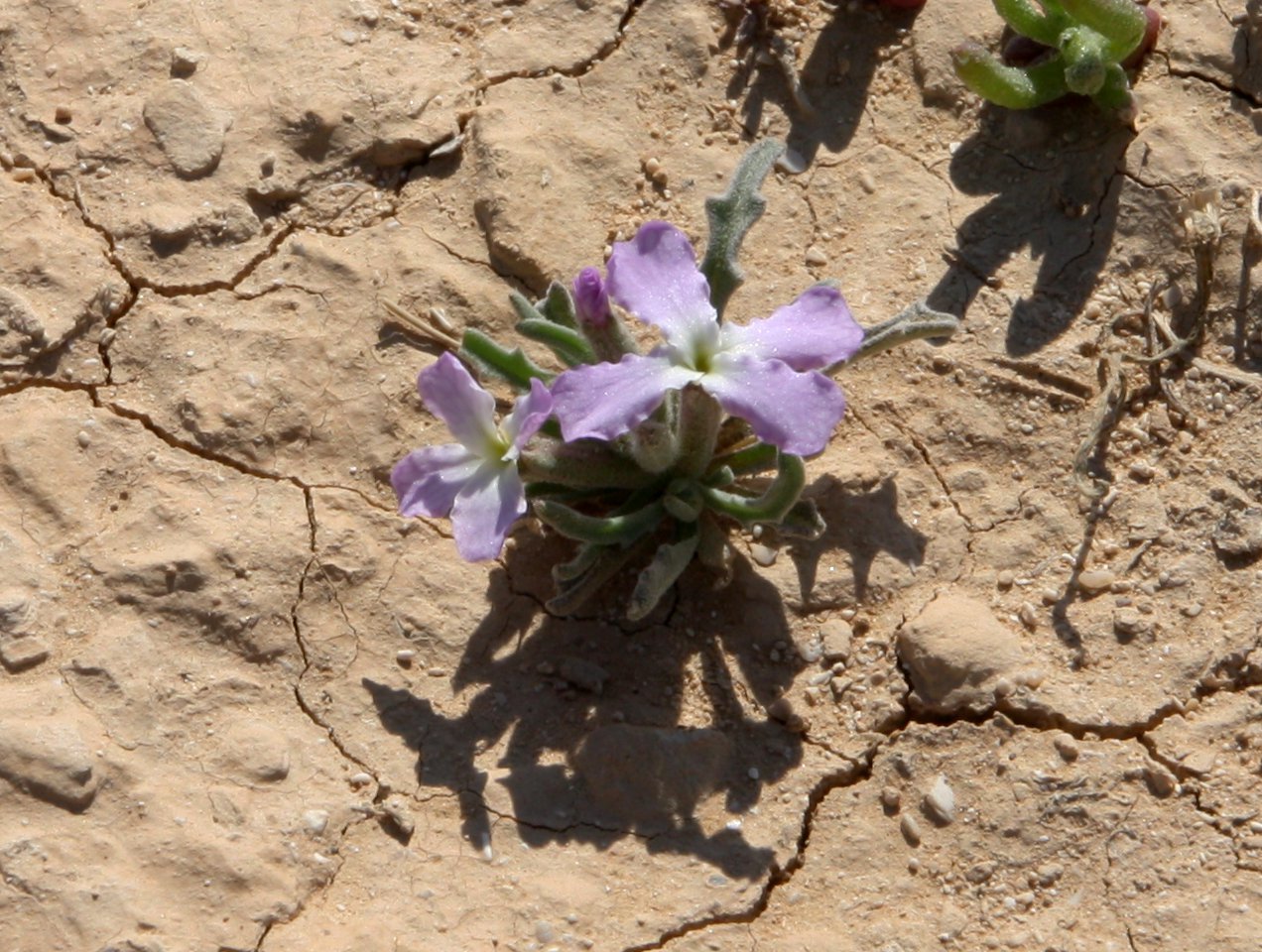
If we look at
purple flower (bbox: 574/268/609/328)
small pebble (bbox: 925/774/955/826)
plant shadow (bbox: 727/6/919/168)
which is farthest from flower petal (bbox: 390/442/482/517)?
plant shadow (bbox: 727/6/919/168)

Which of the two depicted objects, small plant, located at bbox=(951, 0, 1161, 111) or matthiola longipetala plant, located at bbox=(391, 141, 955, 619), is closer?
matthiola longipetala plant, located at bbox=(391, 141, 955, 619)

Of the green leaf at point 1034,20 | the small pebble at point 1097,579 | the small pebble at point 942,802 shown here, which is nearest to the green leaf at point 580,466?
the small pebble at point 942,802

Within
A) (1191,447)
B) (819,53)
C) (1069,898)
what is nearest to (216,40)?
(819,53)

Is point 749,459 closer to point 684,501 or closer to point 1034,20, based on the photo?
point 684,501

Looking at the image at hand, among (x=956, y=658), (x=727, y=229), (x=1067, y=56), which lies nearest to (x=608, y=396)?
(x=727, y=229)

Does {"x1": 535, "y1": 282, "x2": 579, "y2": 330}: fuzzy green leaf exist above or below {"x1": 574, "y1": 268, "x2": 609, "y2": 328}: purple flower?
below

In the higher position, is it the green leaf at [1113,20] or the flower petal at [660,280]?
the green leaf at [1113,20]

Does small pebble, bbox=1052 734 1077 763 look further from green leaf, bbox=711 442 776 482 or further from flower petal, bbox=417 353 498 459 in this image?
flower petal, bbox=417 353 498 459

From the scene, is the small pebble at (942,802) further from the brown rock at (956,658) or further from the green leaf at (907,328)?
the green leaf at (907,328)
